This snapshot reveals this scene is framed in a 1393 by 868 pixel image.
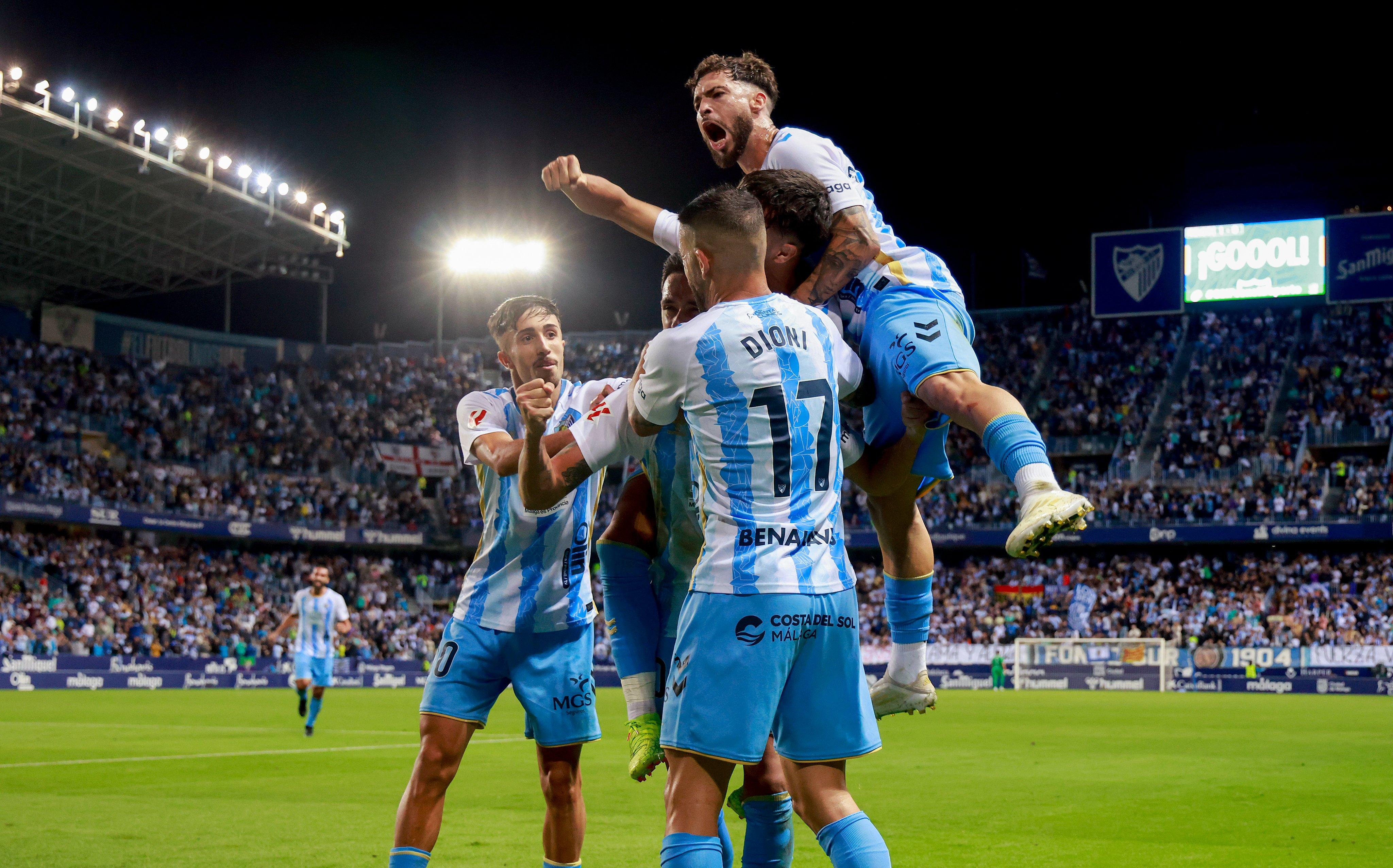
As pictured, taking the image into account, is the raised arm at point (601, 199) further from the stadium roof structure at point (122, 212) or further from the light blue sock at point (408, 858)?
the stadium roof structure at point (122, 212)

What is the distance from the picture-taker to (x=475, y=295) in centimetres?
6281

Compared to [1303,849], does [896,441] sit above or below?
above

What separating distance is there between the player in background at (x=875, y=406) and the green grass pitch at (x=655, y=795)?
125 inches

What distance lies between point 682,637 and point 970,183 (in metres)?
48.9

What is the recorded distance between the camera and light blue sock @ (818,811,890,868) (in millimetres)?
4113

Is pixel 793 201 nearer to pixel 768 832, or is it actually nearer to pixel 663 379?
pixel 663 379

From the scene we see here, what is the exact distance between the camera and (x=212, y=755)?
1597cm

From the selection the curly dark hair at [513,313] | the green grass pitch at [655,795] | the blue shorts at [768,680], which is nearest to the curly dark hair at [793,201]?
the blue shorts at [768,680]

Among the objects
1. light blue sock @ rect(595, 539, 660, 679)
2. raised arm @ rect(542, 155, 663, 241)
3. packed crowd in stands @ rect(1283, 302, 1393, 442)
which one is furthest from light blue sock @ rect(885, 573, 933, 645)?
packed crowd in stands @ rect(1283, 302, 1393, 442)

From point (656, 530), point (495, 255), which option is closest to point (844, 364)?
point (656, 530)

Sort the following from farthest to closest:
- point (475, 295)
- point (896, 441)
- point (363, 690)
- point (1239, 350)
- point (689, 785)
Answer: point (475, 295) → point (1239, 350) → point (363, 690) → point (896, 441) → point (689, 785)

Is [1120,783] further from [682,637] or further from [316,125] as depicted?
[316,125]

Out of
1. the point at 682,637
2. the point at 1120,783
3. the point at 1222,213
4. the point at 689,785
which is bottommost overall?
the point at 1120,783

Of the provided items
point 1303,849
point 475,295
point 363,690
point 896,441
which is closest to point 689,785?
point 896,441
